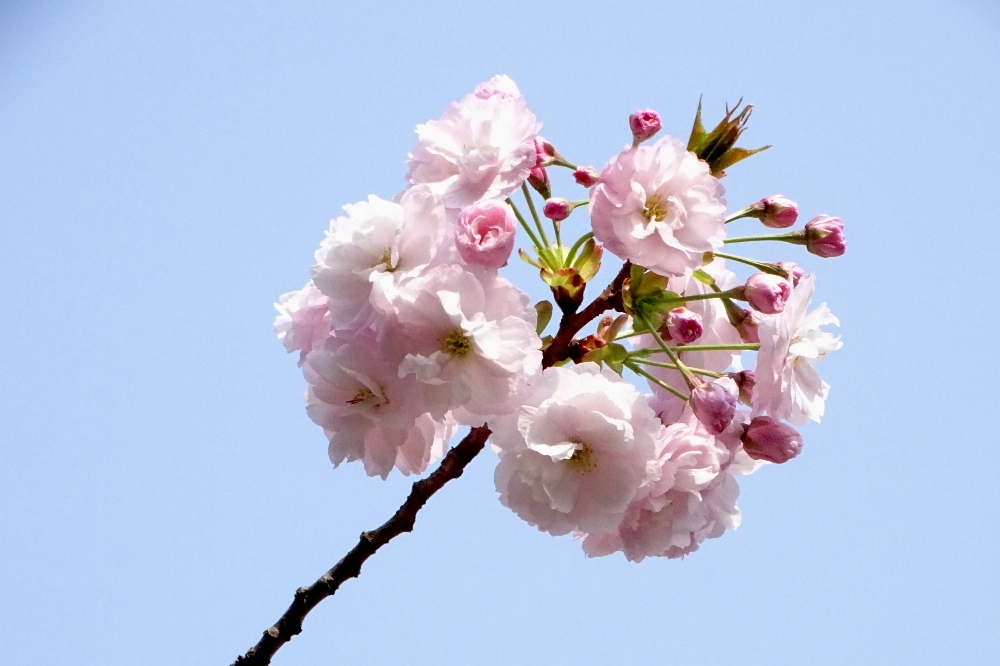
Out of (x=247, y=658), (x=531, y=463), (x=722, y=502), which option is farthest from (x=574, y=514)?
(x=247, y=658)

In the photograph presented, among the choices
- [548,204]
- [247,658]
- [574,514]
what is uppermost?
[548,204]

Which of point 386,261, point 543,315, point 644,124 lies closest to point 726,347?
point 543,315

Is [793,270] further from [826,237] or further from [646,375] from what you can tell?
[646,375]

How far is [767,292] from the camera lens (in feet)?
5.97

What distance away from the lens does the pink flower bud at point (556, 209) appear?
1945 millimetres

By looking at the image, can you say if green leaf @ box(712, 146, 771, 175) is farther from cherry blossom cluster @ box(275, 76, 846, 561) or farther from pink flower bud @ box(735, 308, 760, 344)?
pink flower bud @ box(735, 308, 760, 344)

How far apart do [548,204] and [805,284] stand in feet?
1.93

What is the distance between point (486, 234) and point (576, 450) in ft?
1.52

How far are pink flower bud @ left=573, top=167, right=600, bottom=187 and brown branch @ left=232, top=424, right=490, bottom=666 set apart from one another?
61 cm

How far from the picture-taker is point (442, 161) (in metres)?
1.91

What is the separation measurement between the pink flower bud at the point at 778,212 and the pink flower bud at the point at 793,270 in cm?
9

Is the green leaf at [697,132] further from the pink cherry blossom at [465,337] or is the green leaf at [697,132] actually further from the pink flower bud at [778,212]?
the pink cherry blossom at [465,337]

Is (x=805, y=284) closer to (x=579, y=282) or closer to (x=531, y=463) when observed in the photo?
(x=579, y=282)

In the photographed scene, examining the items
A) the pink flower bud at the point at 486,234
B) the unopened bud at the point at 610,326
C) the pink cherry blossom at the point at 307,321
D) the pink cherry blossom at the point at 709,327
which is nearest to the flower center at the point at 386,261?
the pink flower bud at the point at 486,234
